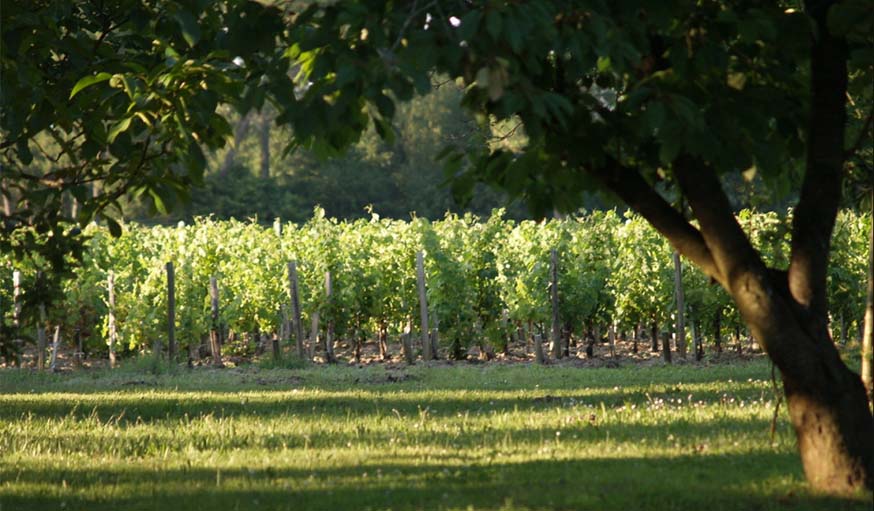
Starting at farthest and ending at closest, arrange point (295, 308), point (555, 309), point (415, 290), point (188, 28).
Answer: point (415, 290) → point (295, 308) → point (555, 309) → point (188, 28)

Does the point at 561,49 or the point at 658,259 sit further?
the point at 658,259

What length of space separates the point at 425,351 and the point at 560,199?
1574 cm

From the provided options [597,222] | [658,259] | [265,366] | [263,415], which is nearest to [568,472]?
[263,415]

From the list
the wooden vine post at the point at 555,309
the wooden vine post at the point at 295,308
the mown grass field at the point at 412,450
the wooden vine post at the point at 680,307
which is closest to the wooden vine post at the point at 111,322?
the wooden vine post at the point at 295,308

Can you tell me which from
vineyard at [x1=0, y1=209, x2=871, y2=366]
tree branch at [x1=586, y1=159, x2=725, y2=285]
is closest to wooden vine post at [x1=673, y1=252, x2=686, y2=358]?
vineyard at [x1=0, y1=209, x2=871, y2=366]

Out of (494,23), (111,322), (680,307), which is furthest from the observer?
(111,322)

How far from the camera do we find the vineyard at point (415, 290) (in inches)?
897

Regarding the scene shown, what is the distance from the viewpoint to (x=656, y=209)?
23.6 ft

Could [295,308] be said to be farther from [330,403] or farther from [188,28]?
[188,28]

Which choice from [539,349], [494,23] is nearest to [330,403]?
[539,349]

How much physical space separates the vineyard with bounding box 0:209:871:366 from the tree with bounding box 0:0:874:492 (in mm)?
14376

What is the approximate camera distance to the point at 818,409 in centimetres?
675

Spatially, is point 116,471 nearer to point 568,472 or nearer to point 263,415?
point 568,472

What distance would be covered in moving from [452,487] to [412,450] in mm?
1742
